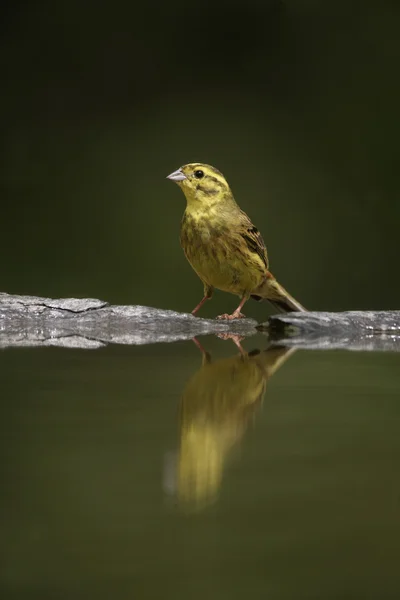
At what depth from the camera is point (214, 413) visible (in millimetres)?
1724

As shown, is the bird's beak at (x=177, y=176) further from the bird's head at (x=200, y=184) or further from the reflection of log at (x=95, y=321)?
the reflection of log at (x=95, y=321)

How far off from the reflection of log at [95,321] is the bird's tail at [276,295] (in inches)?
18.2

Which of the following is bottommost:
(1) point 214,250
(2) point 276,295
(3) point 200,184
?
(2) point 276,295

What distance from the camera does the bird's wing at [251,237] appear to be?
3.81 metres

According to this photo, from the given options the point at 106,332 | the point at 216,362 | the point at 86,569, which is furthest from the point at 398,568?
the point at 106,332

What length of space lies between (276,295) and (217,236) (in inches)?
23.1

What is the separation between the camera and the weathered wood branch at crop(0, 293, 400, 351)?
3.29m

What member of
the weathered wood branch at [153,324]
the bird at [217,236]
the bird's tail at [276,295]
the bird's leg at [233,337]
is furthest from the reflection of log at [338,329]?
the bird's tail at [276,295]

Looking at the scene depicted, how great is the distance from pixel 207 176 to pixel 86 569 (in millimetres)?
3060

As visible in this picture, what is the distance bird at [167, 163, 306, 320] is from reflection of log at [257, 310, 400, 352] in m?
0.39

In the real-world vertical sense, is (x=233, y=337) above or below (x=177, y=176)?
below

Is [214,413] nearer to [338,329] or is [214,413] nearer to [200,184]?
[338,329]

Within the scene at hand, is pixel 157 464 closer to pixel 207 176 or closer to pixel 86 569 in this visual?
pixel 86 569

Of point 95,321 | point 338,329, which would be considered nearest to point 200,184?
point 95,321
